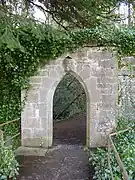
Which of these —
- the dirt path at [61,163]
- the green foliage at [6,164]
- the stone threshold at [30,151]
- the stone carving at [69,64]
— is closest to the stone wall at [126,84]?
the stone carving at [69,64]

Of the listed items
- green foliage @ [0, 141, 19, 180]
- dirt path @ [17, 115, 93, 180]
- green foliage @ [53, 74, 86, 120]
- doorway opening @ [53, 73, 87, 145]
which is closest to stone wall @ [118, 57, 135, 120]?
dirt path @ [17, 115, 93, 180]

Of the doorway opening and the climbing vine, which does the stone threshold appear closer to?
the climbing vine

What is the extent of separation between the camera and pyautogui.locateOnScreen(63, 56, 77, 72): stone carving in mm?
7164

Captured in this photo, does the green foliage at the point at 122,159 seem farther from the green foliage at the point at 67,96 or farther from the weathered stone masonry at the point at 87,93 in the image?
the green foliage at the point at 67,96

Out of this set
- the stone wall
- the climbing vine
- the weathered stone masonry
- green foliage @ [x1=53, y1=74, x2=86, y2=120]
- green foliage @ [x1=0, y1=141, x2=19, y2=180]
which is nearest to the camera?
green foliage @ [x1=0, y1=141, x2=19, y2=180]

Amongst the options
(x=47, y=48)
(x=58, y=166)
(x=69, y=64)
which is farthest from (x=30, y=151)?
(x=47, y=48)

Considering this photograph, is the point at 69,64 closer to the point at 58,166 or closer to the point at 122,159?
the point at 58,166

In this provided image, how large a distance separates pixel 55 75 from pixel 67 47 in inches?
27.4

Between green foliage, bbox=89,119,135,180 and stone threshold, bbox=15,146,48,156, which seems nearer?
green foliage, bbox=89,119,135,180

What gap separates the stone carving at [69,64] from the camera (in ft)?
23.5

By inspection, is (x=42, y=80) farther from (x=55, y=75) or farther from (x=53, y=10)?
(x=53, y=10)

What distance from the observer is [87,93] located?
7.23 metres

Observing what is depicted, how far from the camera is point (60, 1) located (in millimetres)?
7098

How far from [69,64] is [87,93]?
0.77 m
